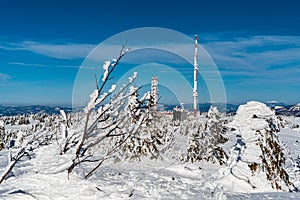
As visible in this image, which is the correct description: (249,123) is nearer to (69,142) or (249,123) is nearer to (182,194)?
(182,194)

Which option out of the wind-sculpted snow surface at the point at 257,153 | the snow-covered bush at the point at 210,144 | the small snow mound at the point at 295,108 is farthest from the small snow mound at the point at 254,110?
the small snow mound at the point at 295,108

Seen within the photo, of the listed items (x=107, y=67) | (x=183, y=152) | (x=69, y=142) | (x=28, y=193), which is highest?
(x=107, y=67)

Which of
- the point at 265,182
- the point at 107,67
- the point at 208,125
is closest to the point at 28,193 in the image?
the point at 107,67

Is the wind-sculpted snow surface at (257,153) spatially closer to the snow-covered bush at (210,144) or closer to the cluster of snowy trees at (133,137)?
the cluster of snowy trees at (133,137)

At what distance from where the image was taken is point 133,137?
702 centimetres

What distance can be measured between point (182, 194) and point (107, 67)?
3.23 m

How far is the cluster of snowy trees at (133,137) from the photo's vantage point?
5.06 meters

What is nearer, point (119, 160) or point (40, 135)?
point (40, 135)

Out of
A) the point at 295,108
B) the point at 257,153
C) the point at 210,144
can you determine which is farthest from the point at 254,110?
the point at 295,108

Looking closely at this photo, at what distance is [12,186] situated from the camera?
18.2 feet

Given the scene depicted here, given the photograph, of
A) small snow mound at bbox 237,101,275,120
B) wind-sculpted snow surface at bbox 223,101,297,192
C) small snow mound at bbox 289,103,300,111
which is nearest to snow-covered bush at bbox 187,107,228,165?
small snow mound at bbox 237,101,275,120

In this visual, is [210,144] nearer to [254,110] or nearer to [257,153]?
[254,110]

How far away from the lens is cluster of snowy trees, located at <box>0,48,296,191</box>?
16.6 ft

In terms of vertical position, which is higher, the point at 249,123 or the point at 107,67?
the point at 107,67
